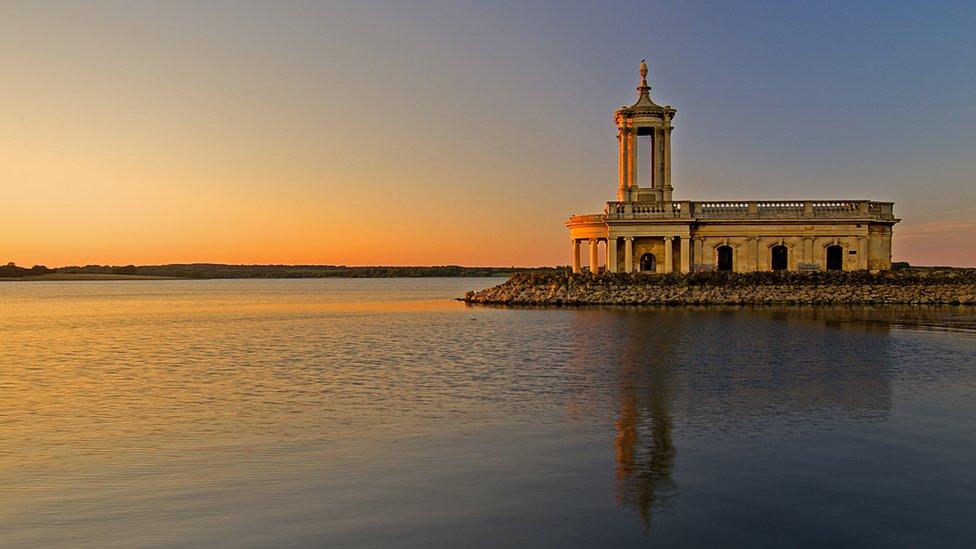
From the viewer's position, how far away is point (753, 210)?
5284 centimetres

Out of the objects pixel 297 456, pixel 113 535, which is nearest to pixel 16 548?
pixel 113 535

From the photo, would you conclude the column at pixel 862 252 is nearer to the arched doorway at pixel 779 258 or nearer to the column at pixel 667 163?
the arched doorway at pixel 779 258

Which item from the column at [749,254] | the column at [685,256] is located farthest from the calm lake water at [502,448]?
the column at [749,254]

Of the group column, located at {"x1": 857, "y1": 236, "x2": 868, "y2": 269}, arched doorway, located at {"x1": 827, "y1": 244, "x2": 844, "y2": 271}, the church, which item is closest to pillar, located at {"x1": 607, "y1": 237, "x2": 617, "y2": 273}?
the church

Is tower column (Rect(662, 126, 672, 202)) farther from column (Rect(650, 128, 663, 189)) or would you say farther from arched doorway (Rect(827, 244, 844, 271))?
arched doorway (Rect(827, 244, 844, 271))

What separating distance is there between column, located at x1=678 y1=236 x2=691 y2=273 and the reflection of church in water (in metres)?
23.4

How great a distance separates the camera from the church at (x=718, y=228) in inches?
2067

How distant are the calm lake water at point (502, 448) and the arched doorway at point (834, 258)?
2740 centimetres

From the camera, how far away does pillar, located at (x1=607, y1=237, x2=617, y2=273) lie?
5359 centimetres

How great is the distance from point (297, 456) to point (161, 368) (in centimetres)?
1399

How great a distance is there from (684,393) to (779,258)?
39.2 metres

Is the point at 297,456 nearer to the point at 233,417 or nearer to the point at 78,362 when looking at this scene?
the point at 233,417

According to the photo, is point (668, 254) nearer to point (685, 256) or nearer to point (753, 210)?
point (685, 256)

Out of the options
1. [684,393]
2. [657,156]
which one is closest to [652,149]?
[657,156]
